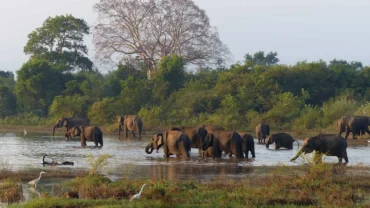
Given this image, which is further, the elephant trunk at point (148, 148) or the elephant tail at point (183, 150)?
the elephant trunk at point (148, 148)

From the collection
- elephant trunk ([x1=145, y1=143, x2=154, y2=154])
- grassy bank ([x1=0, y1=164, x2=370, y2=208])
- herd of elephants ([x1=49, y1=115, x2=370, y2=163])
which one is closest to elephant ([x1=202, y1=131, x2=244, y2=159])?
herd of elephants ([x1=49, y1=115, x2=370, y2=163])

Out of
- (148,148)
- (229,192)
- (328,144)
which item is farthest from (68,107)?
(229,192)

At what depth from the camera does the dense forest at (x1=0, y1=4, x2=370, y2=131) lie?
4084 centimetres

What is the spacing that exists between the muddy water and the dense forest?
31.0 feet

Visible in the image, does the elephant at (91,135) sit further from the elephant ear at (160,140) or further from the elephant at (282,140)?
the elephant at (282,140)

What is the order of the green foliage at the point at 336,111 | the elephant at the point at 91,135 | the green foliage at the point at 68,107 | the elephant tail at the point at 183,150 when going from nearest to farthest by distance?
the elephant tail at the point at 183,150
the elephant at the point at 91,135
the green foliage at the point at 336,111
the green foliage at the point at 68,107

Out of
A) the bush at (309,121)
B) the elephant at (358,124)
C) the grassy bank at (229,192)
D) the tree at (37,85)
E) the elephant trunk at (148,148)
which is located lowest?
the grassy bank at (229,192)

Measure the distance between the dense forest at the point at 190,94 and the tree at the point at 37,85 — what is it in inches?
2.6

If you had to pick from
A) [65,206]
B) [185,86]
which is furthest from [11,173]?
[185,86]

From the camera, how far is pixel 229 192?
15.3 metres

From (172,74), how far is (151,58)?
5.61m

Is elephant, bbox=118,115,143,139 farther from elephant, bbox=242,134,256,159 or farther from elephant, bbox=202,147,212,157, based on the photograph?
elephant, bbox=242,134,256,159

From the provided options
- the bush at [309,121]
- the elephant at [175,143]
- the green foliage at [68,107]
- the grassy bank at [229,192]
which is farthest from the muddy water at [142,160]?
the green foliage at [68,107]

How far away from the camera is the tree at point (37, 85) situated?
160 feet
